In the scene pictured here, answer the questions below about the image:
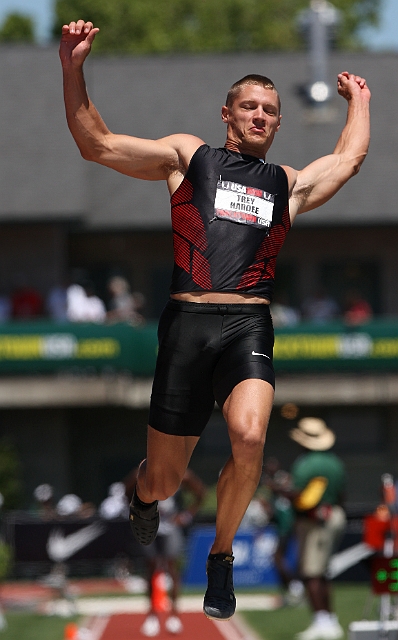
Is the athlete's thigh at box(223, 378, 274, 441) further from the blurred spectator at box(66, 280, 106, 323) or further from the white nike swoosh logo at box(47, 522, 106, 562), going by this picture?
the blurred spectator at box(66, 280, 106, 323)

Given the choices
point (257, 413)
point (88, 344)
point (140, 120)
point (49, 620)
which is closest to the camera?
point (257, 413)

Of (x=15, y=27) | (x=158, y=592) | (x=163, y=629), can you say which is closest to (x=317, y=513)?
(x=158, y=592)

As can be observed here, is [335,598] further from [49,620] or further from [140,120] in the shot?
[140,120]

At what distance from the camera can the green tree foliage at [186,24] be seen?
45.9 metres

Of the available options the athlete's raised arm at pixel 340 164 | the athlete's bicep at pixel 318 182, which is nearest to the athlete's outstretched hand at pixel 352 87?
the athlete's raised arm at pixel 340 164

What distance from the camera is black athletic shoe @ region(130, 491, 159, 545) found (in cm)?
582

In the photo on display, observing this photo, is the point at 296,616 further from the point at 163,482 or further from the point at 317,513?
the point at 163,482

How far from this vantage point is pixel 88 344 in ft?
76.1

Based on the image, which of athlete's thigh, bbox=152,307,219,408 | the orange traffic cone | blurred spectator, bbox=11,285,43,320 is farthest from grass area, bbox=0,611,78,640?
athlete's thigh, bbox=152,307,219,408

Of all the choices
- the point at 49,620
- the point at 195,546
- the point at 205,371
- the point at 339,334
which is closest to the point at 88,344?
the point at 339,334

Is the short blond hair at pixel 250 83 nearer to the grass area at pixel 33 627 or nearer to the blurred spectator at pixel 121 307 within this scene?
the grass area at pixel 33 627

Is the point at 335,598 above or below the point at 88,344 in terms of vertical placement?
below

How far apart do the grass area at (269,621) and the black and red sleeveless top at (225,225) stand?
376 inches

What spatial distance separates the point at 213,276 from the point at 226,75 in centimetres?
2442
